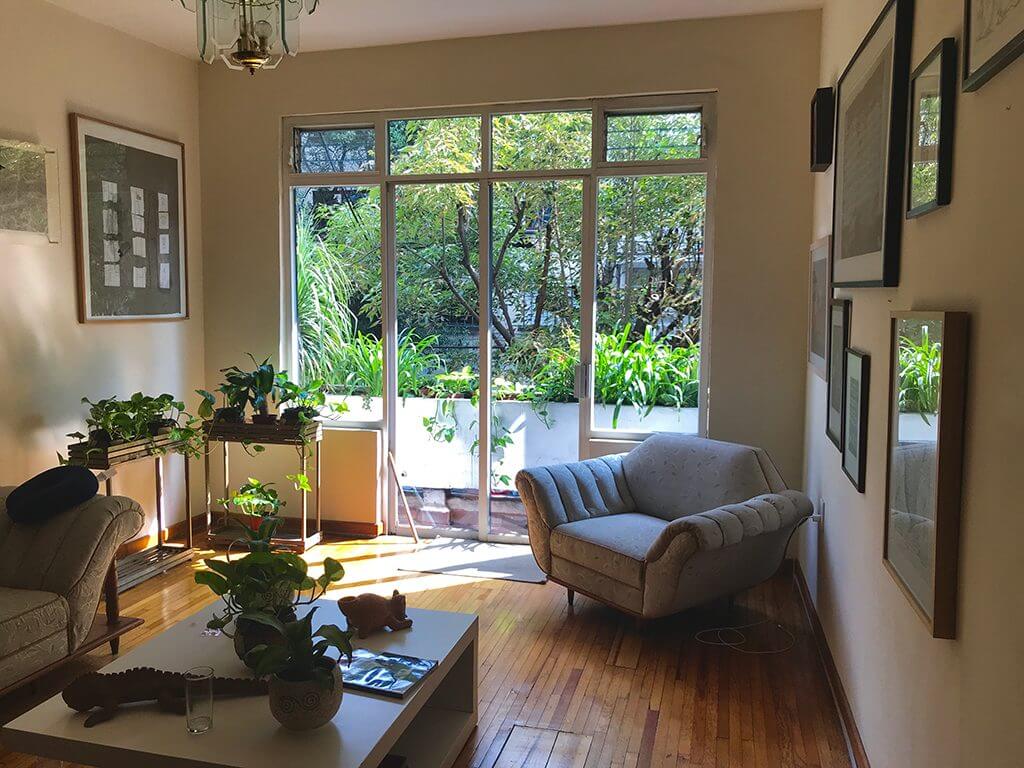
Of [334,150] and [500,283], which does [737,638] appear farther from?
[334,150]

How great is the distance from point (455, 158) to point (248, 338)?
5.54 feet

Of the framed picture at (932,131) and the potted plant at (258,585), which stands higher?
the framed picture at (932,131)

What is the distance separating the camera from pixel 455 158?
478 cm

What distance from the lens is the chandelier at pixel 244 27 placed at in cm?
237

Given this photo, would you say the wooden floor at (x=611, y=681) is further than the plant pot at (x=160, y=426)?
No

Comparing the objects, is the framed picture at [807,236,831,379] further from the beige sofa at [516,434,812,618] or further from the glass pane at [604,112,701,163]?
the glass pane at [604,112,701,163]

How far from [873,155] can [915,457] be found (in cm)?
100

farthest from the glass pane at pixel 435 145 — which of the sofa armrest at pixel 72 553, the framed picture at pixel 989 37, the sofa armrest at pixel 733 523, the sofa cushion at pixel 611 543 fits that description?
the framed picture at pixel 989 37

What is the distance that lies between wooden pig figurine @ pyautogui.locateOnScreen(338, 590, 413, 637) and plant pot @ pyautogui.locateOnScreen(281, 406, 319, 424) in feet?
6.56

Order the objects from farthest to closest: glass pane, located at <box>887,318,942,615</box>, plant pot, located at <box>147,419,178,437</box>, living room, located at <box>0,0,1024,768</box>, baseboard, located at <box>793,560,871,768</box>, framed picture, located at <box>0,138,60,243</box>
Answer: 1. plant pot, located at <box>147,419,178,437</box>
2. framed picture, located at <box>0,138,60,243</box>
3. baseboard, located at <box>793,560,871,768</box>
4. living room, located at <box>0,0,1024,768</box>
5. glass pane, located at <box>887,318,942,615</box>

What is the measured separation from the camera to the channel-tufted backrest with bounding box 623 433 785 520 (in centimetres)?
377

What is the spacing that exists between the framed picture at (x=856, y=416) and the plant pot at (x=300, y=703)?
5.41ft

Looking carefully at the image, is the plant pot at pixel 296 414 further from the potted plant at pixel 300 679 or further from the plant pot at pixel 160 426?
the potted plant at pixel 300 679

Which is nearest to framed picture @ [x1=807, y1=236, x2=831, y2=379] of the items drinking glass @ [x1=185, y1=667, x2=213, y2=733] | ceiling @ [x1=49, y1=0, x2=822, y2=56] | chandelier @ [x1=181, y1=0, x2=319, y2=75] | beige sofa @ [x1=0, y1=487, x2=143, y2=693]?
ceiling @ [x1=49, y1=0, x2=822, y2=56]
